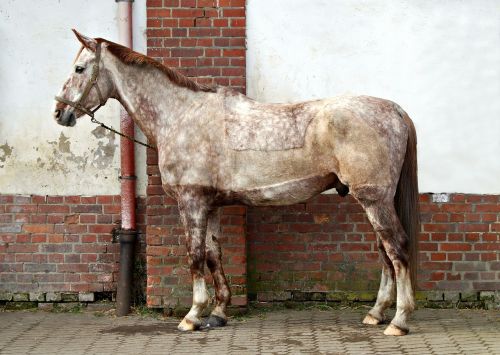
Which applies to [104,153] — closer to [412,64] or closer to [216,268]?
[216,268]

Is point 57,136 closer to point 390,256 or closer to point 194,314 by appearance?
point 194,314

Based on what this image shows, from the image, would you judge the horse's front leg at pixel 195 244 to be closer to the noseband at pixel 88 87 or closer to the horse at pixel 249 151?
the horse at pixel 249 151

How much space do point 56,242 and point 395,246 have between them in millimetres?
3266

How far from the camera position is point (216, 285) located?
7.57 meters

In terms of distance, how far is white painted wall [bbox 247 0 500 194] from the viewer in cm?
803

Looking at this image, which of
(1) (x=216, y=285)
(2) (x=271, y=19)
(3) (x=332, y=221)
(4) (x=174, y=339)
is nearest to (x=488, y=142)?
(3) (x=332, y=221)

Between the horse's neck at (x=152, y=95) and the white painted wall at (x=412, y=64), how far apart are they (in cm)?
94

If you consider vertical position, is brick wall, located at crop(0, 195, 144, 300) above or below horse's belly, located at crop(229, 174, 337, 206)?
below

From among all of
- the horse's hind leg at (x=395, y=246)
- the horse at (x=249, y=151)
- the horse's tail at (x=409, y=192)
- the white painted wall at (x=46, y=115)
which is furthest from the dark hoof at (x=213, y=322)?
the horse's tail at (x=409, y=192)

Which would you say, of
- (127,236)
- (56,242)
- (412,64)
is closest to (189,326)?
(127,236)

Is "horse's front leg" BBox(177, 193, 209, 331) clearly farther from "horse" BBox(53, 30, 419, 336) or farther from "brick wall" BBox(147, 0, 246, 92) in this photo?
"brick wall" BBox(147, 0, 246, 92)

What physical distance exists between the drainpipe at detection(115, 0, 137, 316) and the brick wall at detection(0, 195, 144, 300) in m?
0.18

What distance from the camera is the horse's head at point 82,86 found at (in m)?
7.22

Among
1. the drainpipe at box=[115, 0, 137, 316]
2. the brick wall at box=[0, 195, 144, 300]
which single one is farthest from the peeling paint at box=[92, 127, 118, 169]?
the brick wall at box=[0, 195, 144, 300]
